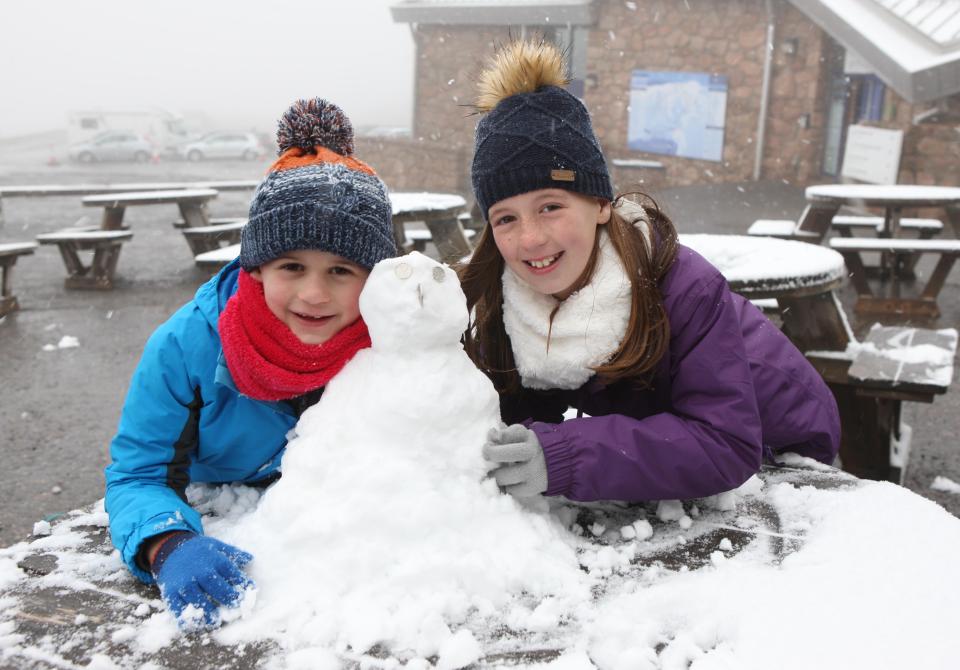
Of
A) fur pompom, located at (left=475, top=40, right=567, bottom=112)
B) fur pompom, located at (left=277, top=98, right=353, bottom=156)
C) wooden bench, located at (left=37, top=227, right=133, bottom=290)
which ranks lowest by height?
wooden bench, located at (left=37, top=227, right=133, bottom=290)

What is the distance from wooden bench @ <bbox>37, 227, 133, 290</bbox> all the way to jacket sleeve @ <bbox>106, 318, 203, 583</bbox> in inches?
264

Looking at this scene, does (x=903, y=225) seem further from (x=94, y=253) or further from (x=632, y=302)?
(x=94, y=253)

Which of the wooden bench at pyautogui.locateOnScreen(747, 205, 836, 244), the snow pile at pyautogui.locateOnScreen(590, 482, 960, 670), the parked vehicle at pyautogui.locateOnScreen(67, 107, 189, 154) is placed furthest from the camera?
the parked vehicle at pyautogui.locateOnScreen(67, 107, 189, 154)

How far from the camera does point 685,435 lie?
5.44 ft

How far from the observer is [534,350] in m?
1.90

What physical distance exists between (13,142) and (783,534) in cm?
4825

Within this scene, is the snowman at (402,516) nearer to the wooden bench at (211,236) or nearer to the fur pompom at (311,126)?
the fur pompom at (311,126)

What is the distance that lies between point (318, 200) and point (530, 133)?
52cm

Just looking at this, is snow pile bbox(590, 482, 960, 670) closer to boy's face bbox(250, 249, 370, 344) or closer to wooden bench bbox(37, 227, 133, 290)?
boy's face bbox(250, 249, 370, 344)

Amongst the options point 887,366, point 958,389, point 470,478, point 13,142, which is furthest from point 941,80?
point 13,142

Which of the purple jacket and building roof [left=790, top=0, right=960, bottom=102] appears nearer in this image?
the purple jacket

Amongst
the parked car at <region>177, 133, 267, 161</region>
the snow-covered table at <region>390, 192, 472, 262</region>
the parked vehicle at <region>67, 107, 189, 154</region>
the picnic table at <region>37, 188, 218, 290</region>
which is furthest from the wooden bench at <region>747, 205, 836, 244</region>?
the parked vehicle at <region>67, 107, 189, 154</region>

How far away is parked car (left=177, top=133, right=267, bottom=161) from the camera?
101 feet

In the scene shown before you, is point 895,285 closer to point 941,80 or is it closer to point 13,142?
point 941,80
